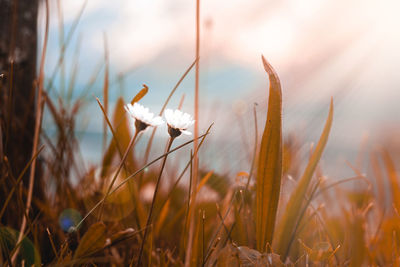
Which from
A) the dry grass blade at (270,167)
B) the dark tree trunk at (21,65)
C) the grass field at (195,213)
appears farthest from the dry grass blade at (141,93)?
the dark tree trunk at (21,65)

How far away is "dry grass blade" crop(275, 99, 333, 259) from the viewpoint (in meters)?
0.46

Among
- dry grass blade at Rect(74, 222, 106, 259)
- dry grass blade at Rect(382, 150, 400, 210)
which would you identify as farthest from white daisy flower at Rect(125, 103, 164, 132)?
dry grass blade at Rect(382, 150, 400, 210)

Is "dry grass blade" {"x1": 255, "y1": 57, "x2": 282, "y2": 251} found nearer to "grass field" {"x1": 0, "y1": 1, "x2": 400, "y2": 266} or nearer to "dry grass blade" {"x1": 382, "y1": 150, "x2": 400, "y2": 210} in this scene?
"grass field" {"x1": 0, "y1": 1, "x2": 400, "y2": 266}

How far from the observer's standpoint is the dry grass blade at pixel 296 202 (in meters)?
0.46

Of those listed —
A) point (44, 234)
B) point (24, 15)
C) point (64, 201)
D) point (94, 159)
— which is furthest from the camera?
point (94, 159)

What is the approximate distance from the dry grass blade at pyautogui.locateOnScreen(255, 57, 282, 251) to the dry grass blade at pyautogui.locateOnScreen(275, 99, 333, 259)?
0.08 feet

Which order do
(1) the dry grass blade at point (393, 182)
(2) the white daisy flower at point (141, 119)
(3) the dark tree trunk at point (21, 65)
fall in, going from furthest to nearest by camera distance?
(3) the dark tree trunk at point (21, 65) → (1) the dry grass blade at point (393, 182) → (2) the white daisy flower at point (141, 119)

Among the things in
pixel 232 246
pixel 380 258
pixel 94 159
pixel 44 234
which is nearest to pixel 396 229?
pixel 380 258

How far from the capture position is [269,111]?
0.43 metres

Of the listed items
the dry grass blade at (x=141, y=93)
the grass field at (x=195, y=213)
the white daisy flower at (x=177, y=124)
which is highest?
the dry grass blade at (x=141, y=93)

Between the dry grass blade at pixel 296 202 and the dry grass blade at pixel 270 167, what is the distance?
0.02 m

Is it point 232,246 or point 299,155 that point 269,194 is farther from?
point 299,155

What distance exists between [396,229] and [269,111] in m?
0.26

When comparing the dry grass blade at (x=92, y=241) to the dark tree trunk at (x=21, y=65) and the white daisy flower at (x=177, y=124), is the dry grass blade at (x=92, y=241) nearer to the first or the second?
the white daisy flower at (x=177, y=124)
